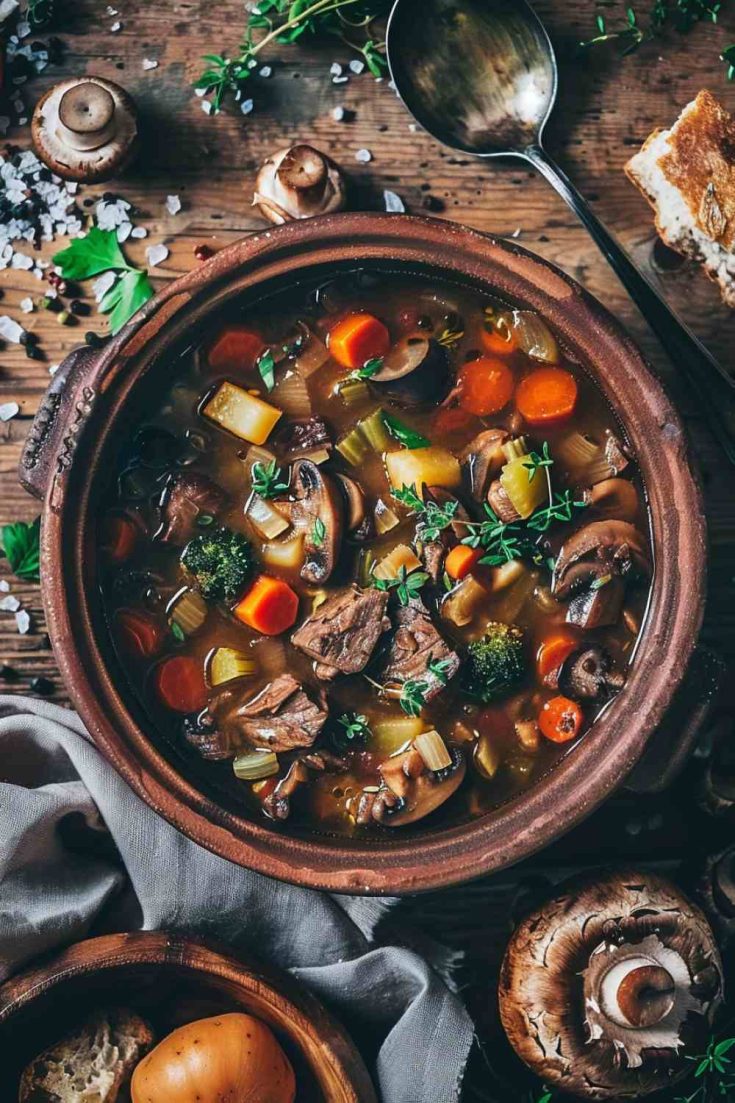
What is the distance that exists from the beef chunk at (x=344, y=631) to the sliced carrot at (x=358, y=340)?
2.01ft

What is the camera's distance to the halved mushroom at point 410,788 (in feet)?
9.62

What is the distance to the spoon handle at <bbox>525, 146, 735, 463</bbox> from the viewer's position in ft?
10.6

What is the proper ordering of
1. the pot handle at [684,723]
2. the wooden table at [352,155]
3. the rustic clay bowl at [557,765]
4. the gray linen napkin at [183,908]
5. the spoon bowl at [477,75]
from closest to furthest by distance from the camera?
the rustic clay bowl at [557,765]
the pot handle at [684,723]
the gray linen napkin at [183,908]
the spoon bowl at [477,75]
the wooden table at [352,155]

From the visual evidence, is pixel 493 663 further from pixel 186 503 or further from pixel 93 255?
pixel 93 255

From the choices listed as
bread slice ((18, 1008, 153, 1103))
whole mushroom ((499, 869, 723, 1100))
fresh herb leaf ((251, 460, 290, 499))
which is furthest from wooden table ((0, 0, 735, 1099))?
bread slice ((18, 1008, 153, 1103))

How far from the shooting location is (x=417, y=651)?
2.96 metres

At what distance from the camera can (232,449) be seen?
3008mm

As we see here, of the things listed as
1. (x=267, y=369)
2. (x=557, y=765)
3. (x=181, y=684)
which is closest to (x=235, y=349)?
(x=267, y=369)

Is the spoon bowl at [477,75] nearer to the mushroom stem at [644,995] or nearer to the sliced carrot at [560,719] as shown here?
the sliced carrot at [560,719]

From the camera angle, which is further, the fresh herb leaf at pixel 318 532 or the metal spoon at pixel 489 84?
the metal spoon at pixel 489 84

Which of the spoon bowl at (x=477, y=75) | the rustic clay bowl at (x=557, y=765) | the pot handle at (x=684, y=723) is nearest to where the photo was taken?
the rustic clay bowl at (x=557, y=765)

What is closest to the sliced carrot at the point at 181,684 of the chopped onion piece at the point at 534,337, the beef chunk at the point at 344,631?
the beef chunk at the point at 344,631

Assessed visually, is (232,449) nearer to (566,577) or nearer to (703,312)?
(566,577)

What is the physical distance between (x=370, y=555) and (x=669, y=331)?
42.8 inches
